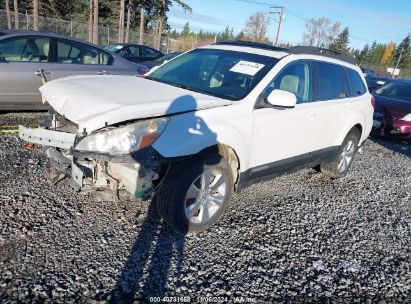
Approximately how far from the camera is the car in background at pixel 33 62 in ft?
20.1

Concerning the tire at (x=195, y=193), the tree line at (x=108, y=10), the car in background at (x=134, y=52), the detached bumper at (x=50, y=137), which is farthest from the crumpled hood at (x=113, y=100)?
the tree line at (x=108, y=10)

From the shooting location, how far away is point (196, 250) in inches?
130

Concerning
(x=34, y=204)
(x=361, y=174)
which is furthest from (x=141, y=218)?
(x=361, y=174)

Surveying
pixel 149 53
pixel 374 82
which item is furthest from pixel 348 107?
pixel 374 82

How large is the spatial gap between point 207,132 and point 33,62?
4.65 metres

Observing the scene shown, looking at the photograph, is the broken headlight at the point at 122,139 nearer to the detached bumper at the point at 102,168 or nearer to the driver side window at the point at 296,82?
the detached bumper at the point at 102,168

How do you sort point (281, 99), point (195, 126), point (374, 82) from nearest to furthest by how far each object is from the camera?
Answer: 1. point (195, 126)
2. point (281, 99)
3. point (374, 82)

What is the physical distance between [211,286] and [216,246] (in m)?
0.59

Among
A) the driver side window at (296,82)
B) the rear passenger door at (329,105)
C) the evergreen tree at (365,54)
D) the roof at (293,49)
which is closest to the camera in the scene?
the driver side window at (296,82)

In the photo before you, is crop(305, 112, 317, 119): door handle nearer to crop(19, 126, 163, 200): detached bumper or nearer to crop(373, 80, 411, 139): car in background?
crop(19, 126, 163, 200): detached bumper

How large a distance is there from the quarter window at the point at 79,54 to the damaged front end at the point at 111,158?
12.9 feet

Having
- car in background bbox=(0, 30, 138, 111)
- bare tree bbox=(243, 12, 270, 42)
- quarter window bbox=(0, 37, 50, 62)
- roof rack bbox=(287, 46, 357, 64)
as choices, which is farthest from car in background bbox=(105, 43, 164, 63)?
bare tree bbox=(243, 12, 270, 42)

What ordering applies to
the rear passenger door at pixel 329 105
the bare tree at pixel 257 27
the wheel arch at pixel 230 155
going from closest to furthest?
1. the wheel arch at pixel 230 155
2. the rear passenger door at pixel 329 105
3. the bare tree at pixel 257 27

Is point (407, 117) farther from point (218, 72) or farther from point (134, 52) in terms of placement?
point (134, 52)
